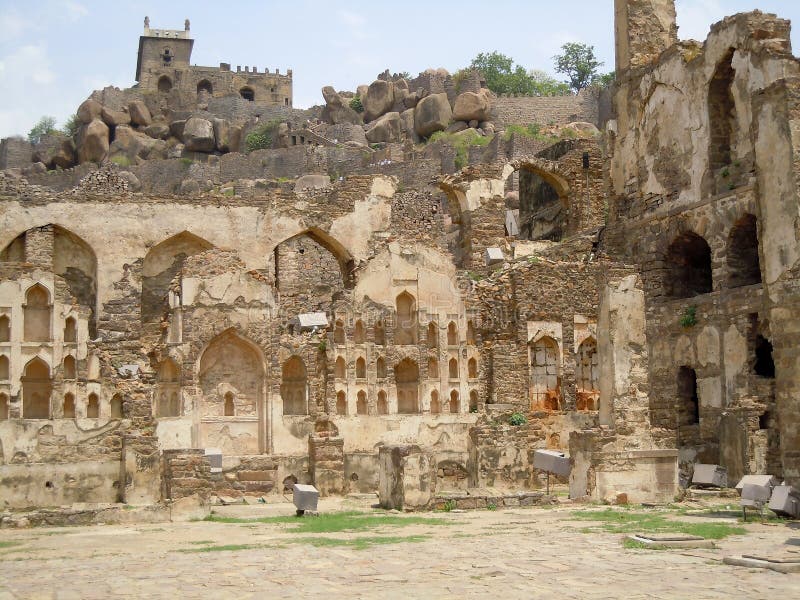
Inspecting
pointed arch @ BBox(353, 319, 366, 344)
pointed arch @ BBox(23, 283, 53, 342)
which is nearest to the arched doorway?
pointed arch @ BBox(353, 319, 366, 344)

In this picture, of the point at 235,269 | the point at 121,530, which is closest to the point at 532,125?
the point at 235,269

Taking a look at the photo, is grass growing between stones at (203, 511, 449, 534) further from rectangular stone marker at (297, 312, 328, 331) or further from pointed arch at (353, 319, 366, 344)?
rectangular stone marker at (297, 312, 328, 331)

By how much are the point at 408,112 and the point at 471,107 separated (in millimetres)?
3673

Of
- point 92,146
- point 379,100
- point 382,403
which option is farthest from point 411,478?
point 379,100

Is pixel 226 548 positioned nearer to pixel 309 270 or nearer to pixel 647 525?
pixel 647 525

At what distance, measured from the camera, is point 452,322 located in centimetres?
2455

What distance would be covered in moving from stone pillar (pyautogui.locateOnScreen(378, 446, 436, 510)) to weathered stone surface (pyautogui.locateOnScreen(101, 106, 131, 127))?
46864mm

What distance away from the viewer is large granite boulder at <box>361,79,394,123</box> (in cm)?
6128

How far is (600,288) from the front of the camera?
19.4 m

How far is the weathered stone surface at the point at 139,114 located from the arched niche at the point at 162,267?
3681cm

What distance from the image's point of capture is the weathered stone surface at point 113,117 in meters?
60.4

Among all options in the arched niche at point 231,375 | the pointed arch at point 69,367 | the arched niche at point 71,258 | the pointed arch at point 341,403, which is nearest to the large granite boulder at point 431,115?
the arched niche at point 71,258

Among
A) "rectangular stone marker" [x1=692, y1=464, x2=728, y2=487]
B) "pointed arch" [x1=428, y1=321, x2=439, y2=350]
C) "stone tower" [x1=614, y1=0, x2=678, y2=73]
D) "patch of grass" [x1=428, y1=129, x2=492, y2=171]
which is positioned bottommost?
"rectangular stone marker" [x1=692, y1=464, x2=728, y2=487]

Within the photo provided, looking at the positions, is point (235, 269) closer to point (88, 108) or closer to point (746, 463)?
point (746, 463)
